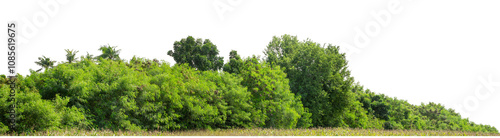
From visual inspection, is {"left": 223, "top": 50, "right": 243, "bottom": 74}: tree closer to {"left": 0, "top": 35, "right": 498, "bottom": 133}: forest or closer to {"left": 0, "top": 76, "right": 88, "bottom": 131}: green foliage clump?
{"left": 0, "top": 35, "right": 498, "bottom": 133}: forest

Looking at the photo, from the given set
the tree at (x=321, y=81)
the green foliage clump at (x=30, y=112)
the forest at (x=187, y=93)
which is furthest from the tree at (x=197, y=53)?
the green foliage clump at (x=30, y=112)

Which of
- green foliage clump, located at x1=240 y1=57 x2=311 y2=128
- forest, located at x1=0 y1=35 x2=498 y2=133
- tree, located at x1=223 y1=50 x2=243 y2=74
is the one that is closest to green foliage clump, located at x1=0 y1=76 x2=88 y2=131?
forest, located at x1=0 y1=35 x2=498 y2=133

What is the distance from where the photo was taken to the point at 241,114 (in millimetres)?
36219

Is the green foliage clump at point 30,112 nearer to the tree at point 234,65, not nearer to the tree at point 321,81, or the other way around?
the tree at point 234,65

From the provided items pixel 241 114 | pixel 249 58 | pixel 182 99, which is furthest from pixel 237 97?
pixel 249 58

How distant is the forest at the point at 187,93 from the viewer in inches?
951

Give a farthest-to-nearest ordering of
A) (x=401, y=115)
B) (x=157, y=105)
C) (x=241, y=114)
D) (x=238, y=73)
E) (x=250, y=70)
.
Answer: (x=401, y=115) < (x=238, y=73) < (x=250, y=70) < (x=241, y=114) < (x=157, y=105)

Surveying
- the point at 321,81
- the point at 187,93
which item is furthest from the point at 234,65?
the point at 187,93

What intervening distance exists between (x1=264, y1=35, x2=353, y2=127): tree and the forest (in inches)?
4.8

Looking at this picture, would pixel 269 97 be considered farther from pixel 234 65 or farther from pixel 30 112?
pixel 30 112

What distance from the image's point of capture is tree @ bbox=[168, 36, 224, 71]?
173 feet

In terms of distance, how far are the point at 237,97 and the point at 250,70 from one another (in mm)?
6795

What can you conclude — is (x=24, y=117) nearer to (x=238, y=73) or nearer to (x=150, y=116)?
(x=150, y=116)

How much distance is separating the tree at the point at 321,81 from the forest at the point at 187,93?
123mm
